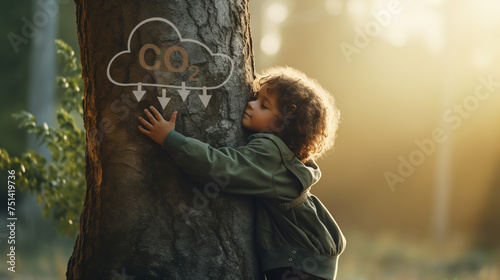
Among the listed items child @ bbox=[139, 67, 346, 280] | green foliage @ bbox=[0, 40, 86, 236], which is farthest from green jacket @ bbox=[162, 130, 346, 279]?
green foliage @ bbox=[0, 40, 86, 236]

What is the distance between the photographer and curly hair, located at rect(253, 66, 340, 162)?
249 centimetres

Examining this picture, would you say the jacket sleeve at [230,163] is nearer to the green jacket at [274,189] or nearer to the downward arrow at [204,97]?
the green jacket at [274,189]

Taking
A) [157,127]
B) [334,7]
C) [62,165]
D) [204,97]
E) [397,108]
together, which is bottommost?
[397,108]

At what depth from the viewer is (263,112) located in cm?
246

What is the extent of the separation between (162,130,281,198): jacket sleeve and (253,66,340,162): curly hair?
0.57 ft

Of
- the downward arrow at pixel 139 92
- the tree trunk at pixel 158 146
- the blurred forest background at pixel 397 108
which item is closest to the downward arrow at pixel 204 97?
the tree trunk at pixel 158 146

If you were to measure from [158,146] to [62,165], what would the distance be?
10.6 feet

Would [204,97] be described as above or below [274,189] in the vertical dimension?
above

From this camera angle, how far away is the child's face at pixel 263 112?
244 centimetres

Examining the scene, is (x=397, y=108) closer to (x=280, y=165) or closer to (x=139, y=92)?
(x=280, y=165)

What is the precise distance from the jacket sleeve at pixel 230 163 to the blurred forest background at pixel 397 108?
26.5 feet

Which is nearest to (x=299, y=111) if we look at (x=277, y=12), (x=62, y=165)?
(x=62, y=165)

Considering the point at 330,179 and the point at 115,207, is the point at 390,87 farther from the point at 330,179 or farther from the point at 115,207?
the point at 115,207

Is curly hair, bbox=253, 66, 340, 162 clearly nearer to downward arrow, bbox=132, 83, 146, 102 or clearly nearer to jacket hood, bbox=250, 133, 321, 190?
jacket hood, bbox=250, 133, 321, 190
